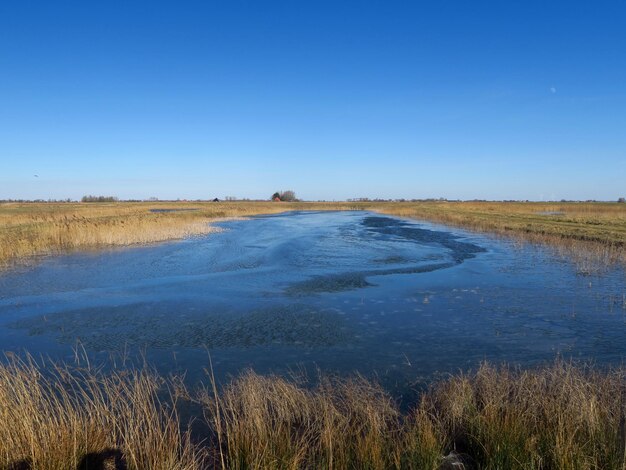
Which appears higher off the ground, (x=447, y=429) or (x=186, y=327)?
(x=447, y=429)

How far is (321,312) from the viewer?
11.8 m

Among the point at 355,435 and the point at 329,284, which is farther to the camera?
the point at 329,284

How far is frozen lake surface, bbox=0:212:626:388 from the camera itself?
8.41m

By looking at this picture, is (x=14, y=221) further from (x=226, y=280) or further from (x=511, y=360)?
(x=511, y=360)

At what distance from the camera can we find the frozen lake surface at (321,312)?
8.41 m

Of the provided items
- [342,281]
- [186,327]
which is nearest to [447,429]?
[186,327]

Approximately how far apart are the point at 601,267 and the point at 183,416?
668 inches

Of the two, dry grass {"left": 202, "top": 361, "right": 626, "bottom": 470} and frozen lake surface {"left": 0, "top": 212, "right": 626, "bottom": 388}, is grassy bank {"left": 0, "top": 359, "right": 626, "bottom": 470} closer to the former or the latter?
dry grass {"left": 202, "top": 361, "right": 626, "bottom": 470}

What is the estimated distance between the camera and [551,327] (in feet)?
32.7

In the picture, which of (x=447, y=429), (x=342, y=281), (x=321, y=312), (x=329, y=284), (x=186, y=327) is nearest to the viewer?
(x=447, y=429)

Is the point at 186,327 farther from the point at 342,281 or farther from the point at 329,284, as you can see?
the point at 342,281

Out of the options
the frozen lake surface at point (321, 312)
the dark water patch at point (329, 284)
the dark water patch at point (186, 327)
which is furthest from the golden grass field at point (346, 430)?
the dark water patch at point (329, 284)

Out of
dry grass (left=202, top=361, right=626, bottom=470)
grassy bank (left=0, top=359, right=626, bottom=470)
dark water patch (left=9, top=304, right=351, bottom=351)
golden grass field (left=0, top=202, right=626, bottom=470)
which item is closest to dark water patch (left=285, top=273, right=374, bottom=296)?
dark water patch (left=9, top=304, right=351, bottom=351)

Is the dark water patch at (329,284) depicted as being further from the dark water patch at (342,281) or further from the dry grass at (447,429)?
the dry grass at (447,429)
